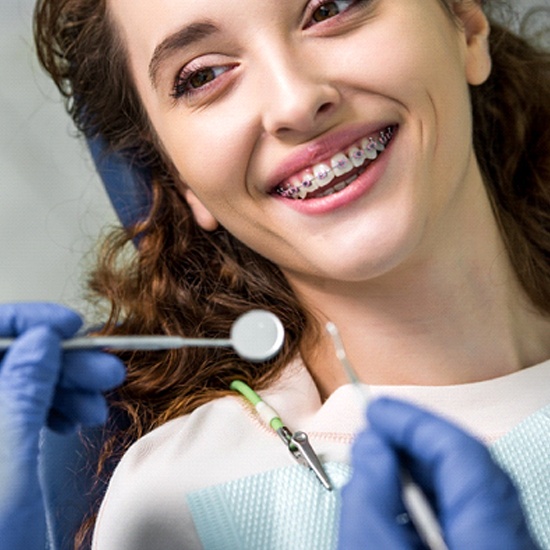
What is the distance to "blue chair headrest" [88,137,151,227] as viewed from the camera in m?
1.65

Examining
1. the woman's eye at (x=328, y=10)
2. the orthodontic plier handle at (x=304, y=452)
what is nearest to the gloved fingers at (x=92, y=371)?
the orthodontic plier handle at (x=304, y=452)

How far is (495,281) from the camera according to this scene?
1409 millimetres

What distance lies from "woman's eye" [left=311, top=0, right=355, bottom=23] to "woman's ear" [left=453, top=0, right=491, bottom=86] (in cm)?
24

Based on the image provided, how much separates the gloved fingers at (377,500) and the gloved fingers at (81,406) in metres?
0.36

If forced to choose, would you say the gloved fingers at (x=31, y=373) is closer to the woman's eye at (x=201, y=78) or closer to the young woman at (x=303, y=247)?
the young woman at (x=303, y=247)

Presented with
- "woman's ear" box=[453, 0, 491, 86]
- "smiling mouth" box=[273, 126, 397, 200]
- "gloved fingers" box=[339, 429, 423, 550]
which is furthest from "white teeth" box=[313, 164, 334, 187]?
"gloved fingers" box=[339, 429, 423, 550]

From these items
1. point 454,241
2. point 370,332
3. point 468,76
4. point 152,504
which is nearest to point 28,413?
point 152,504

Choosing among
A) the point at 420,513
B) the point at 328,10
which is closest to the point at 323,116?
the point at 328,10

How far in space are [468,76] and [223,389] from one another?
2.00 feet

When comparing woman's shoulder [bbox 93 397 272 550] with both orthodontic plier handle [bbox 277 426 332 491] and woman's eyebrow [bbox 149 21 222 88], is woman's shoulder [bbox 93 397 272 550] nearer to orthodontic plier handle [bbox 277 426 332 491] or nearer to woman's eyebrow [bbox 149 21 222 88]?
orthodontic plier handle [bbox 277 426 332 491]

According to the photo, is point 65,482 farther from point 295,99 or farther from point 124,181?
point 295,99

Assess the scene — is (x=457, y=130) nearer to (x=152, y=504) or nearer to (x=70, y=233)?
(x=152, y=504)

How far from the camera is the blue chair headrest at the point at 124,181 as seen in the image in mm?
1646

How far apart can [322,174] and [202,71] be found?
0.23 metres
